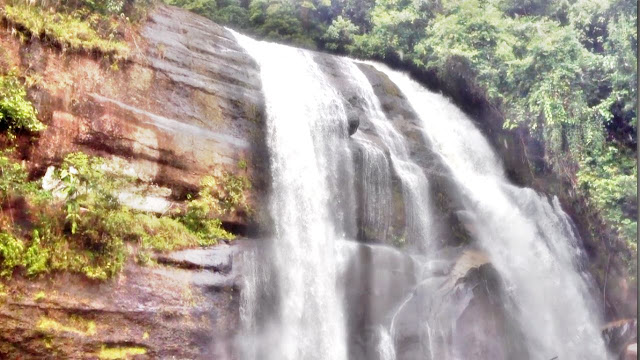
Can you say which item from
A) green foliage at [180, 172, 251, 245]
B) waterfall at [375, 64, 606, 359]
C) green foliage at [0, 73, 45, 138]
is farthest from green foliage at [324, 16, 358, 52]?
green foliage at [0, 73, 45, 138]

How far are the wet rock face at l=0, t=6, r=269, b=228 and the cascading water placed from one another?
0.52 meters

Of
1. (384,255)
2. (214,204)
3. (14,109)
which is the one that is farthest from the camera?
(384,255)

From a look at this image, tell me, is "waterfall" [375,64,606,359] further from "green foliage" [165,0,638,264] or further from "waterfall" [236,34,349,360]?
"waterfall" [236,34,349,360]

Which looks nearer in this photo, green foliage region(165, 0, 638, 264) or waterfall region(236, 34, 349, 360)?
waterfall region(236, 34, 349, 360)

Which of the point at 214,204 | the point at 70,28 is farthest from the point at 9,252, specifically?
the point at 70,28

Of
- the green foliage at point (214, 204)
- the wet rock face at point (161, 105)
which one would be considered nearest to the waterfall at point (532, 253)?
the wet rock face at point (161, 105)

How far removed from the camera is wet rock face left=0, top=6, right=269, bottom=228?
567 centimetres

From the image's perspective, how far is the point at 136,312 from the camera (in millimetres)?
5168

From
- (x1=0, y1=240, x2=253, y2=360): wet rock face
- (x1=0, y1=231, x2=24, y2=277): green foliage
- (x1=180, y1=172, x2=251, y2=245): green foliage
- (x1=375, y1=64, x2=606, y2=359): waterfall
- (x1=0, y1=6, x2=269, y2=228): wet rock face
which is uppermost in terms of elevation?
(x1=0, y1=6, x2=269, y2=228): wet rock face

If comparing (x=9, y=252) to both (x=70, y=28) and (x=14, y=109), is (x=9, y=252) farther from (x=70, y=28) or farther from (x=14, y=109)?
(x=70, y=28)

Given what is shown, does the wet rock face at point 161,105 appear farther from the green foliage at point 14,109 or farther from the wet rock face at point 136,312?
the wet rock face at point 136,312

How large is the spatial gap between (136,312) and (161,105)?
2722 millimetres

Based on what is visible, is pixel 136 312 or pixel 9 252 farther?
pixel 136 312

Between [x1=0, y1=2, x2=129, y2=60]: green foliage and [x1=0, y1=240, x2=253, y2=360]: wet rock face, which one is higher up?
[x1=0, y1=2, x2=129, y2=60]: green foliage
